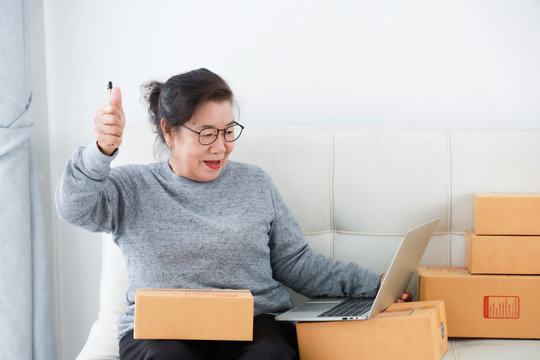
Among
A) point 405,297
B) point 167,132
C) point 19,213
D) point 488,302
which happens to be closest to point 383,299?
point 405,297

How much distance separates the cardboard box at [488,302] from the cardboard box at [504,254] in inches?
0.8

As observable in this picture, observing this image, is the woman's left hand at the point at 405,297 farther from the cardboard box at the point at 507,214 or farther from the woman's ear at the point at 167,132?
the woman's ear at the point at 167,132

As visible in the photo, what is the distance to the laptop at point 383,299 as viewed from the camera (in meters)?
1.37

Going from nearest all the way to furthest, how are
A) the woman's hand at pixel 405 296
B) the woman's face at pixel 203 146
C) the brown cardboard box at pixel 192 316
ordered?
the brown cardboard box at pixel 192 316 → the woman's face at pixel 203 146 → the woman's hand at pixel 405 296

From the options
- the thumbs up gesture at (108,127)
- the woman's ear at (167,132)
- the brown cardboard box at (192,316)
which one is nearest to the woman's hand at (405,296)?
the brown cardboard box at (192,316)

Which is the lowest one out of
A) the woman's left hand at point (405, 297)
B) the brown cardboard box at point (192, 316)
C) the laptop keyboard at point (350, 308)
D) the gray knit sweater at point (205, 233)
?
the woman's left hand at point (405, 297)

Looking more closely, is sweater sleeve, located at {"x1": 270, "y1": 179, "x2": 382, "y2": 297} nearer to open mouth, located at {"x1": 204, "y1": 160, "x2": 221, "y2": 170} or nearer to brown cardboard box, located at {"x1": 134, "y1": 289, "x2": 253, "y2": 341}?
open mouth, located at {"x1": 204, "y1": 160, "x2": 221, "y2": 170}

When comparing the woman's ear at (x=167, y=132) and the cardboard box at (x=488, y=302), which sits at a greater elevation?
the woman's ear at (x=167, y=132)

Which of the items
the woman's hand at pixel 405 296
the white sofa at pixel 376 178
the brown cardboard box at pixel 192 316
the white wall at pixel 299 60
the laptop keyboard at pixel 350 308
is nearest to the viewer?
the brown cardboard box at pixel 192 316

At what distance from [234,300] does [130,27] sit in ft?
3.73

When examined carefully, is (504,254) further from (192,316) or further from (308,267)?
(192,316)

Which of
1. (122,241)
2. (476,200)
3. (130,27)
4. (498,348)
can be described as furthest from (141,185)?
(498,348)

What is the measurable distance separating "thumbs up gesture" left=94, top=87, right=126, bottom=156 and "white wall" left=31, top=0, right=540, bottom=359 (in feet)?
2.48

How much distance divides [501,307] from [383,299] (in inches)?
15.1
